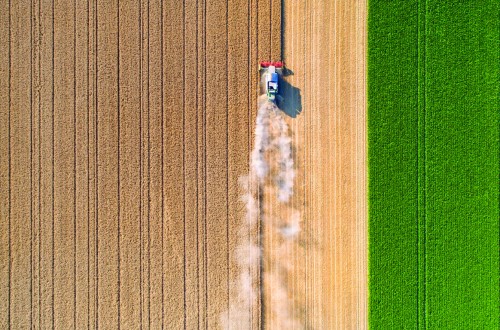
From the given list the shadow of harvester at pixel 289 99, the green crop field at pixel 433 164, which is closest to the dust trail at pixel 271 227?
the shadow of harvester at pixel 289 99

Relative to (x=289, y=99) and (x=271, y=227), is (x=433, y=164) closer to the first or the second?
(x=289, y=99)

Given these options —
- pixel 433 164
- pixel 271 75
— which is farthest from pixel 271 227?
pixel 433 164

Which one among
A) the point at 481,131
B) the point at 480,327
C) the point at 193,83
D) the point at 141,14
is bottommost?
the point at 480,327

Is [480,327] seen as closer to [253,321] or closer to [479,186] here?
[479,186]

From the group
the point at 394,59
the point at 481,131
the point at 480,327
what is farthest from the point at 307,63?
the point at 480,327

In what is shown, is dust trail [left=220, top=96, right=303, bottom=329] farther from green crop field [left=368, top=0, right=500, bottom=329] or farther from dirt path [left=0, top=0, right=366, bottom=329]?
green crop field [left=368, top=0, right=500, bottom=329]

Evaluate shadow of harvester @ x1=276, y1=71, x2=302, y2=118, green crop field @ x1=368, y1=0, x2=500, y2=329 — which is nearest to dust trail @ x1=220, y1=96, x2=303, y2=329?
shadow of harvester @ x1=276, y1=71, x2=302, y2=118
